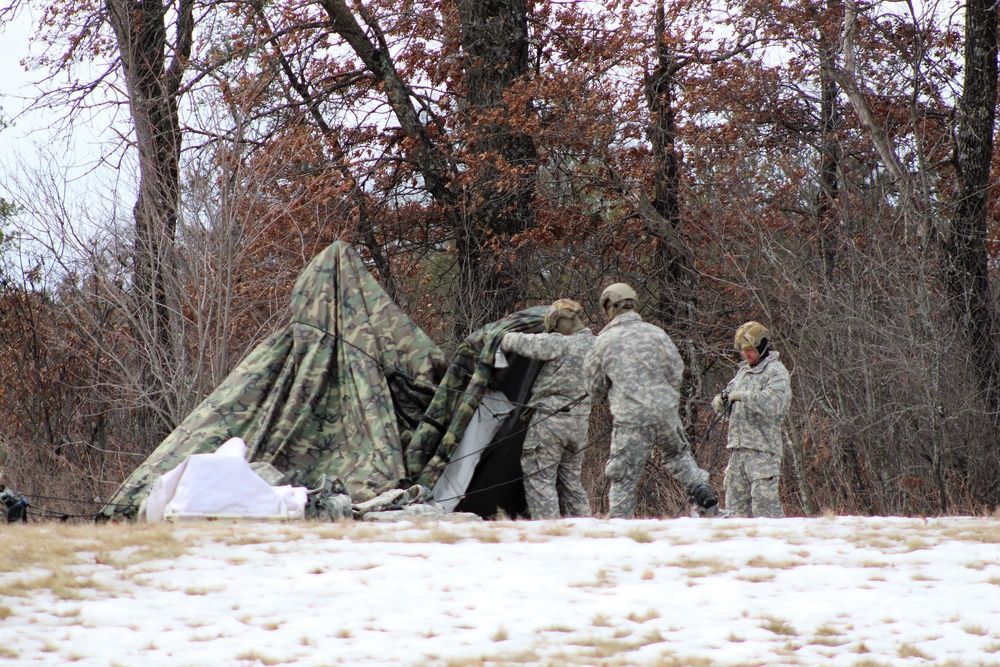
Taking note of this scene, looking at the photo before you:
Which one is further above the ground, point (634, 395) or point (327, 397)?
point (327, 397)

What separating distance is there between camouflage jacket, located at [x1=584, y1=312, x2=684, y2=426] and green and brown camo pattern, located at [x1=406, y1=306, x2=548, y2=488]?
116 cm

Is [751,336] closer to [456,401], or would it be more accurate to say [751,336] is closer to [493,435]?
[493,435]

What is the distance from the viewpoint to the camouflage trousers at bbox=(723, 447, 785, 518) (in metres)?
9.06

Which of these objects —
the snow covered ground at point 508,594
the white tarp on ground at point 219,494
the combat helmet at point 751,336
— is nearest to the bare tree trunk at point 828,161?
the combat helmet at point 751,336

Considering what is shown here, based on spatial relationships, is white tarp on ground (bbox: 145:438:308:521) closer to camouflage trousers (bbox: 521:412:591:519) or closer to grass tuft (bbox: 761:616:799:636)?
camouflage trousers (bbox: 521:412:591:519)

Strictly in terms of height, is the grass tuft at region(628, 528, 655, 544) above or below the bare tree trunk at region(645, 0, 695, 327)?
below

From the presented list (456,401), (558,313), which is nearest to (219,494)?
(456,401)

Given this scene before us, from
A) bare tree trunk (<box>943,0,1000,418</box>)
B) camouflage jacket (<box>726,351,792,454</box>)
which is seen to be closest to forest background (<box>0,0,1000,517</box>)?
bare tree trunk (<box>943,0,1000,418</box>)

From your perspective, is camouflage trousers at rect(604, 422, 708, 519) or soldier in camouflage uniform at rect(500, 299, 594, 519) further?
soldier in camouflage uniform at rect(500, 299, 594, 519)

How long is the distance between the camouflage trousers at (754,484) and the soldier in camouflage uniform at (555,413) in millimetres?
1235

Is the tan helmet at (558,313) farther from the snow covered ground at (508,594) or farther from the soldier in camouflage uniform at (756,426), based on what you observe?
the snow covered ground at (508,594)

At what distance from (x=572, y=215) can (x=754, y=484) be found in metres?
9.96

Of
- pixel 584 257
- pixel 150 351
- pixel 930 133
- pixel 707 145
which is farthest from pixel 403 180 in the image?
pixel 930 133

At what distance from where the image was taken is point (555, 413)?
31.4 ft
